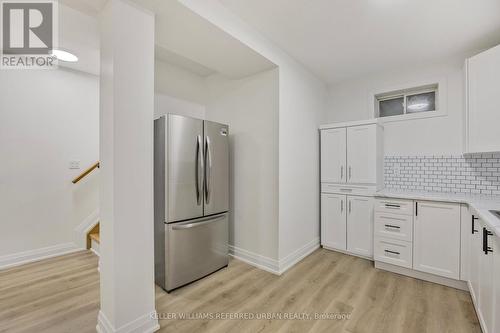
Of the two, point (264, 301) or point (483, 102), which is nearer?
point (264, 301)

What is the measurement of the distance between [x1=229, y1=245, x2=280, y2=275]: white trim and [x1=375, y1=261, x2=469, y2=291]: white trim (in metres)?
1.25

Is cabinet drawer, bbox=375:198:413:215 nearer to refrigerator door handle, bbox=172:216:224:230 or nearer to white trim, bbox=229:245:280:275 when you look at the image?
white trim, bbox=229:245:280:275

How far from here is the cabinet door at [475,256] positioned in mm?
1746

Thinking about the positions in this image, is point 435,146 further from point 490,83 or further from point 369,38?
point 369,38

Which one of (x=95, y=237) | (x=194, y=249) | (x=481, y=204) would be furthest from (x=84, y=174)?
(x=481, y=204)

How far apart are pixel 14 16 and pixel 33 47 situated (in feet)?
2.17

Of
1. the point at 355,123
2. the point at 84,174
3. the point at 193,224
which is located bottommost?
the point at 193,224

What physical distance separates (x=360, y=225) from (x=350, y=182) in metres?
0.59

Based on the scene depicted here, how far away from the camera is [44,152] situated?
2.94 m

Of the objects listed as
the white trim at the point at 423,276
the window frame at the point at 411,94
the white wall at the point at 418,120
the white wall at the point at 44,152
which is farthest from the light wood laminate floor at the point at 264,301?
the window frame at the point at 411,94

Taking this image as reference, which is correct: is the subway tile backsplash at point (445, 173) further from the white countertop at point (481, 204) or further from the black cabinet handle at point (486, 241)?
the black cabinet handle at point (486, 241)

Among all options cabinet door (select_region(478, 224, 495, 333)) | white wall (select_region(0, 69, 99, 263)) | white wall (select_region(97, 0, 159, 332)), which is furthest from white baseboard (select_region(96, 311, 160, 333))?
cabinet door (select_region(478, 224, 495, 333))

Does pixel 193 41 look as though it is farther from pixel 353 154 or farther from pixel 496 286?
pixel 496 286

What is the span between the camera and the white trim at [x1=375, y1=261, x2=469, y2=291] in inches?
87.0
